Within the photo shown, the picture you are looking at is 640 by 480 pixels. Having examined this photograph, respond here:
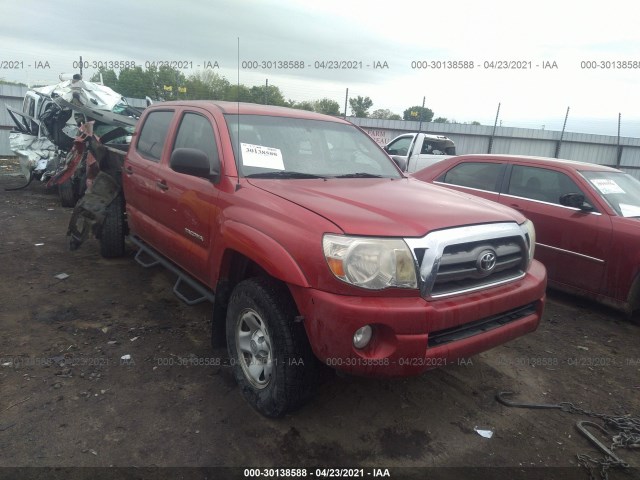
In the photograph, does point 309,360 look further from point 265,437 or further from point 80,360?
point 80,360

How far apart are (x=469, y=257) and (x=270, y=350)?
4.07 ft

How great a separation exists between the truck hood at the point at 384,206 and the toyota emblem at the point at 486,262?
19 cm

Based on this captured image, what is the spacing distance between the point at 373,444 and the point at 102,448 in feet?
4.92

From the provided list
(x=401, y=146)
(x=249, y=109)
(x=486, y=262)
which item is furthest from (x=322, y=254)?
(x=401, y=146)

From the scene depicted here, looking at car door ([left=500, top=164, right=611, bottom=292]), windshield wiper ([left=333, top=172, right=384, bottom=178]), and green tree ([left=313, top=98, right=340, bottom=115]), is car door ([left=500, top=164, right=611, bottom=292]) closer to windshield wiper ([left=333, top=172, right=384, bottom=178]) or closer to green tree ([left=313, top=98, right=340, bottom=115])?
windshield wiper ([left=333, top=172, right=384, bottom=178])

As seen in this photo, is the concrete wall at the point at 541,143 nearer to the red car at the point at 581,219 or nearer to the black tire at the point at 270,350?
the red car at the point at 581,219

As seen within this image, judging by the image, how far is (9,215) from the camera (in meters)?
7.44

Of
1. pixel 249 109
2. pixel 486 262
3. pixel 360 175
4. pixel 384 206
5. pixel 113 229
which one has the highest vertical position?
pixel 249 109

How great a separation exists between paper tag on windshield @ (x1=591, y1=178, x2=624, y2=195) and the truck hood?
2.49 metres

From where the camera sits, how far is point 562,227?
4668mm

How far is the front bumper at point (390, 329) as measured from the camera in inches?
82.5

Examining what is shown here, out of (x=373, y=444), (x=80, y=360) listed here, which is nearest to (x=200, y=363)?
(x=80, y=360)

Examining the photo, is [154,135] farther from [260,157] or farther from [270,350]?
[270,350]

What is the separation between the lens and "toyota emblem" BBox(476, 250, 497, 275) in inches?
94.4
